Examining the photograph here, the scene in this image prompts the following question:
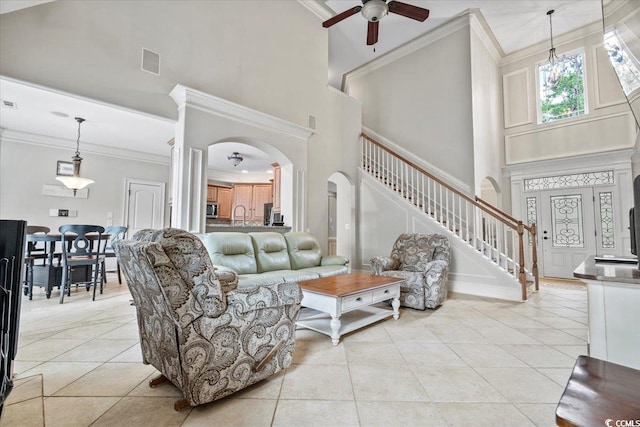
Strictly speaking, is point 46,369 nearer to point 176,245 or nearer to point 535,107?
point 176,245

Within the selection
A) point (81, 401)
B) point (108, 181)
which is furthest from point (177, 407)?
point (108, 181)

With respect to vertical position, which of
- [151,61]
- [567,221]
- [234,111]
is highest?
[151,61]

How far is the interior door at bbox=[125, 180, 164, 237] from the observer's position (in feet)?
22.0

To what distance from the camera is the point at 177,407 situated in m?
1.70

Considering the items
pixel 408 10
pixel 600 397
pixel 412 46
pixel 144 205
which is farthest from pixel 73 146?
pixel 600 397

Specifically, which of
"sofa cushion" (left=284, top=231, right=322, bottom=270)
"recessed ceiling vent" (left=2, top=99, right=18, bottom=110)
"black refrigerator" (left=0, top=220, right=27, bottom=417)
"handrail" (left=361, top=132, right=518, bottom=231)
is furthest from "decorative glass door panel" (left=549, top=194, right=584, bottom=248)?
"recessed ceiling vent" (left=2, top=99, right=18, bottom=110)

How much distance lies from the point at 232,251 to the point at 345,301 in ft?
5.24

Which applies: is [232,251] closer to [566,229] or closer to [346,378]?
[346,378]

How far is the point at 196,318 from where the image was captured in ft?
5.37

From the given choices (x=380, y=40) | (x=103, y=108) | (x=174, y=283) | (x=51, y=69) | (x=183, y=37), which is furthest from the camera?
(x=380, y=40)

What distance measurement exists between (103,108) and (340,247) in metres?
4.97

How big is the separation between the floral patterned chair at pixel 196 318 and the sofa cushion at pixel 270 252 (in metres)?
1.86

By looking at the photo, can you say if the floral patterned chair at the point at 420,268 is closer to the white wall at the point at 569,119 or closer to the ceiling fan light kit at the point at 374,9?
the ceiling fan light kit at the point at 374,9

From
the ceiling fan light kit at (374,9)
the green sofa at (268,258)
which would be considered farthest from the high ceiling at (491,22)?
the green sofa at (268,258)
